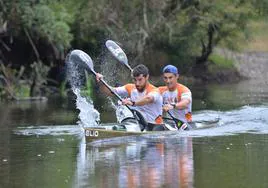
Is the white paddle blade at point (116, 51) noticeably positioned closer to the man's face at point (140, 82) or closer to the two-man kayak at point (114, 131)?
the man's face at point (140, 82)

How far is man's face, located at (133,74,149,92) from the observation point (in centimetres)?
1931

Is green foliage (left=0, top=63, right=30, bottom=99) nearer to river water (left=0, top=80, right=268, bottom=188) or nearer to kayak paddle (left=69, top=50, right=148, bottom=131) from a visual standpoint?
river water (left=0, top=80, right=268, bottom=188)

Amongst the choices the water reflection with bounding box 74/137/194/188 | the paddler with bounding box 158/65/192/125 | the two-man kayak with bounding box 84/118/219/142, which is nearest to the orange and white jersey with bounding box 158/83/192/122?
the paddler with bounding box 158/65/192/125

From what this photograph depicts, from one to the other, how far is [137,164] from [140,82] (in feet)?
15.4

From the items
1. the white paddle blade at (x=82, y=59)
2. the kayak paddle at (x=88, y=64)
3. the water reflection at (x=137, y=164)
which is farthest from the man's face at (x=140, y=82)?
the water reflection at (x=137, y=164)

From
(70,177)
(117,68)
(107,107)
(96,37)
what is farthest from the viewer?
(96,37)

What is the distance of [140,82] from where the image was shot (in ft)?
63.9

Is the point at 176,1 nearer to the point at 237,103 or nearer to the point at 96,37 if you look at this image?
the point at 96,37

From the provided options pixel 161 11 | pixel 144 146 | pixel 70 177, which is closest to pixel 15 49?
pixel 161 11

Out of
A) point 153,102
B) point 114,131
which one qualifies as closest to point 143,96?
point 153,102

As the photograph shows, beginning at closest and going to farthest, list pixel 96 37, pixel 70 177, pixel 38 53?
pixel 70 177 → pixel 38 53 → pixel 96 37

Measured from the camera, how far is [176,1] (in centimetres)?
5041

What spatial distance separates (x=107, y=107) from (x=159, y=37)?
20219 mm

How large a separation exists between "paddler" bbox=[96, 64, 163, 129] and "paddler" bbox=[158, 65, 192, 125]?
2.57 ft
